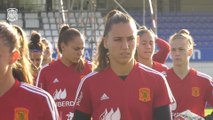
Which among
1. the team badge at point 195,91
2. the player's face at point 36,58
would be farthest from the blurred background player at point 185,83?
the player's face at point 36,58

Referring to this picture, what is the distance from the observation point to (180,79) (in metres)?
5.64

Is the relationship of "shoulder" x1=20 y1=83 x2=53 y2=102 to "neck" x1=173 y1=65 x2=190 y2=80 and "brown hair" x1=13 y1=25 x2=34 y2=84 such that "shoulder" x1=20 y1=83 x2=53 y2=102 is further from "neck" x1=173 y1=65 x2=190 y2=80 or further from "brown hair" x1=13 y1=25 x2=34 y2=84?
"neck" x1=173 y1=65 x2=190 y2=80

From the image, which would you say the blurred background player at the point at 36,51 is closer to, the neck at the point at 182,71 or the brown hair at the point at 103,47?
the neck at the point at 182,71

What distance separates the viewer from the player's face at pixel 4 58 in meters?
3.17

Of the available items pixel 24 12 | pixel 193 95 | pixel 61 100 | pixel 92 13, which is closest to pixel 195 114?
pixel 193 95

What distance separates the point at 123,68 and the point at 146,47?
6.68 ft

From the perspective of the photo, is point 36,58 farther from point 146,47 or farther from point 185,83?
point 185,83

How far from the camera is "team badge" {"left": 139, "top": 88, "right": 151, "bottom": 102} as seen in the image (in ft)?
12.7

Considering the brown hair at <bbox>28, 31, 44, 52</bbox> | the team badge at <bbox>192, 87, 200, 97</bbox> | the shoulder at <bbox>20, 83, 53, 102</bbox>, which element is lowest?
the team badge at <bbox>192, 87, 200, 97</bbox>

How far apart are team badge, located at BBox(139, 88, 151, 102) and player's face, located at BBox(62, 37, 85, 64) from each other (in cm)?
210

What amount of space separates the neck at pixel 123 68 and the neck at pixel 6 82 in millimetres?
892

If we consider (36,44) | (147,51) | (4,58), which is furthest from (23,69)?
(36,44)

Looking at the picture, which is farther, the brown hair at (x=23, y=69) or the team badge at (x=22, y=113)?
the brown hair at (x=23, y=69)

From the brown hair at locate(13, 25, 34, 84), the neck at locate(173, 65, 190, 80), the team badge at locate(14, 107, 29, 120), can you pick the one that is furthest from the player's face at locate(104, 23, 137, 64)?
the neck at locate(173, 65, 190, 80)
